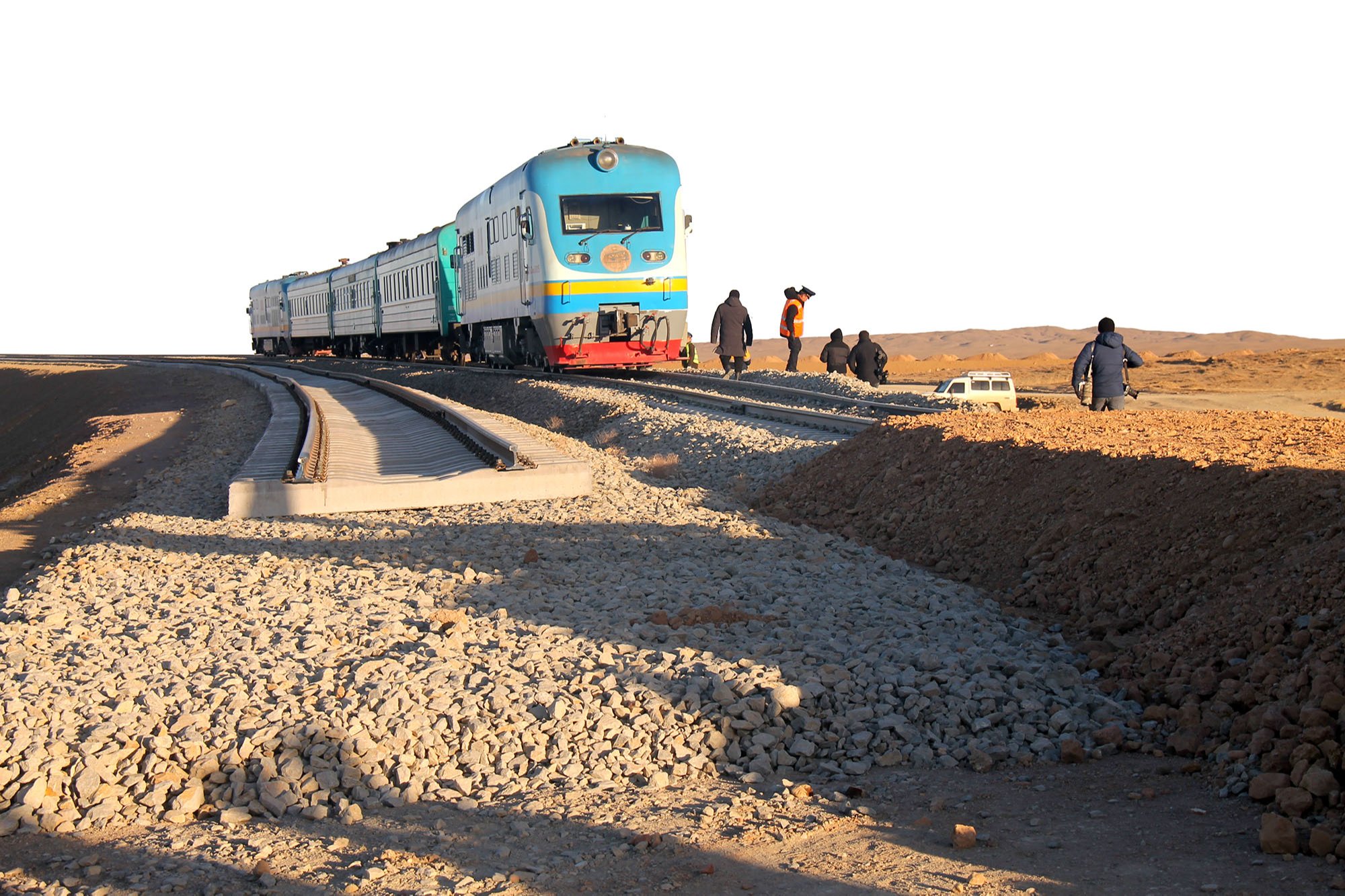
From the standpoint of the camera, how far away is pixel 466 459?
13000 mm

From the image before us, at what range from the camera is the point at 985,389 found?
18141 mm

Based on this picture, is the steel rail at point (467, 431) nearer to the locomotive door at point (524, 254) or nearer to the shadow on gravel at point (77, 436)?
the locomotive door at point (524, 254)

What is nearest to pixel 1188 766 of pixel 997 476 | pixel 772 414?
pixel 997 476

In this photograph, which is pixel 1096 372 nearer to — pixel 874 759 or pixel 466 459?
pixel 466 459

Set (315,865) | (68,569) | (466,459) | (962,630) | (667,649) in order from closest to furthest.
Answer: (315,865)
(667,649)
(962,630)
(68,569)
(466,459)

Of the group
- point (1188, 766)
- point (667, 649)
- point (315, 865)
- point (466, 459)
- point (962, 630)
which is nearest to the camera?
point (315, 865)

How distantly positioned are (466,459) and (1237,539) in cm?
830

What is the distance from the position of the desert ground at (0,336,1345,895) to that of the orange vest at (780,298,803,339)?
11632mm

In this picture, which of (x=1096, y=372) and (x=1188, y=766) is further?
(x=1096, y=372)

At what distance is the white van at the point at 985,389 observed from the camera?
17.1 meters

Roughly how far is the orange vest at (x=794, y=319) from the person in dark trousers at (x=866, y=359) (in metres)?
1.16

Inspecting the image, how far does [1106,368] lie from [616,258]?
1041cm

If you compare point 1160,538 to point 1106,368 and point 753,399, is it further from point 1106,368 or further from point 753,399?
point 753,399

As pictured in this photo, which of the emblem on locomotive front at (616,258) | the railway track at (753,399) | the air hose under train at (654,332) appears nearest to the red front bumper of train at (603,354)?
the air hose under train at (654,332)
